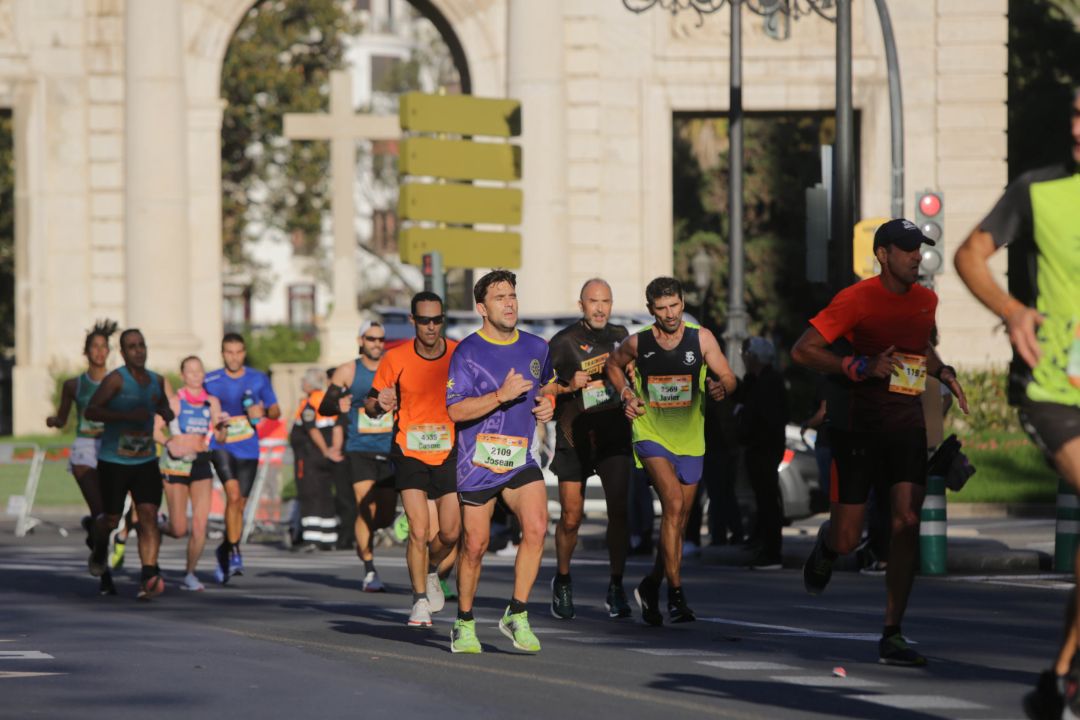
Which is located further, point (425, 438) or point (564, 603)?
point (564, 603)

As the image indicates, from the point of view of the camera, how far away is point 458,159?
23453 millimetres

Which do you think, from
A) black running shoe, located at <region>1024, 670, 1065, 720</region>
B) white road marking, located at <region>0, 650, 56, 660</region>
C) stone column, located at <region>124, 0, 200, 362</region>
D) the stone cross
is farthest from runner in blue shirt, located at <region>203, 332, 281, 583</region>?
the stone cross

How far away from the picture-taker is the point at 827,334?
11.1 meters

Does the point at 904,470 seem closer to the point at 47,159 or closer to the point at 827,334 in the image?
the point at 827,334

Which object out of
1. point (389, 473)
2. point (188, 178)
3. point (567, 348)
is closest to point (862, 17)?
point (188, 178)

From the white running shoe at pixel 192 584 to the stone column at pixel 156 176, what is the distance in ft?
58.1

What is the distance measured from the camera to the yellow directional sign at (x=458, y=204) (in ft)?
75.4

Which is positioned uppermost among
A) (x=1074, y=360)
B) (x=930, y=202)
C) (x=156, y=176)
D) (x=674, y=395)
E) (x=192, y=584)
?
(x=156, y=176)

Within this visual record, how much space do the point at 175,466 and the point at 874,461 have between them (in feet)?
24.7

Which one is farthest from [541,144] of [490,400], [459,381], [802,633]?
[490,400]

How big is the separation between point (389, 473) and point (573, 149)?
18614mm

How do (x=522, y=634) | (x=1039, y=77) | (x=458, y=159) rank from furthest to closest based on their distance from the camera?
(x=1039, y=77) < (x=458, y=159) < (x=522, y=634)

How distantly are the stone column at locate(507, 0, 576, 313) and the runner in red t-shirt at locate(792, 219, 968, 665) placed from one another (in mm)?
22891

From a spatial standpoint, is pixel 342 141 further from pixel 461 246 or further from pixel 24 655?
pixel 24 655
